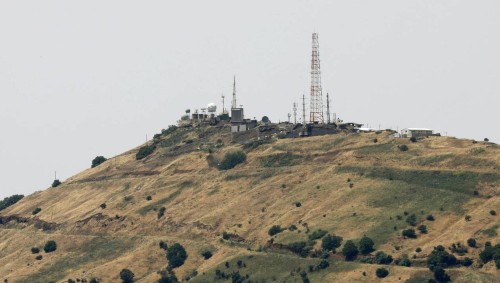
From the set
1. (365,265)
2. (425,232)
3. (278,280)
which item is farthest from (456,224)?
(278,280)

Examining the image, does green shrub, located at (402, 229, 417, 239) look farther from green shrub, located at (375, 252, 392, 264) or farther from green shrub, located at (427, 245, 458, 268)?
green shrub, located at (427, 245, 458, 268)

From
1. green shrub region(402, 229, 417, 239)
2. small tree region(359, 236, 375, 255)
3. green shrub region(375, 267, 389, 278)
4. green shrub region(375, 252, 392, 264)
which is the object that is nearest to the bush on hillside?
green shrub region(402, 229, 417, 239)

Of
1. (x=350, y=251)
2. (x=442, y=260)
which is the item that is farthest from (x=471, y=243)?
(x=350, y=251)

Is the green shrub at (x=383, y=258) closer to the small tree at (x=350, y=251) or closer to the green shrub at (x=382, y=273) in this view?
the small tree at (x=350, y=251)

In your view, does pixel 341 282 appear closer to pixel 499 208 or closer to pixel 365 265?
pixel 365 265

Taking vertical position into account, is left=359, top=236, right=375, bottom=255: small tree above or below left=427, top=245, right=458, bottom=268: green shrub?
above

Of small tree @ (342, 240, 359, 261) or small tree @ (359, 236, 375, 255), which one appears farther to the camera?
small tree @ (342, 240, 359, 261)

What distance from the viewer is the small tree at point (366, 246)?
7731 inches

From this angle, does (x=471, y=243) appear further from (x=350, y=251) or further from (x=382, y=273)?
(x=350, y=251)

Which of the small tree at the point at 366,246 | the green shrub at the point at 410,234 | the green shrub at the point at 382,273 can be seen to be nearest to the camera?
the green shrub at the point at 382,273

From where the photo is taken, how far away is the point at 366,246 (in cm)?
19638

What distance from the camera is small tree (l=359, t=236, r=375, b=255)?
7731 inches

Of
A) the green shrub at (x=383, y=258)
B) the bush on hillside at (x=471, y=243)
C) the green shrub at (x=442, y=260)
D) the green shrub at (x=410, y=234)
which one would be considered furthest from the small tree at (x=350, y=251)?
the bush on hillside at (x=471, y=243)

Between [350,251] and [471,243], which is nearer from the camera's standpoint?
[471,243]
